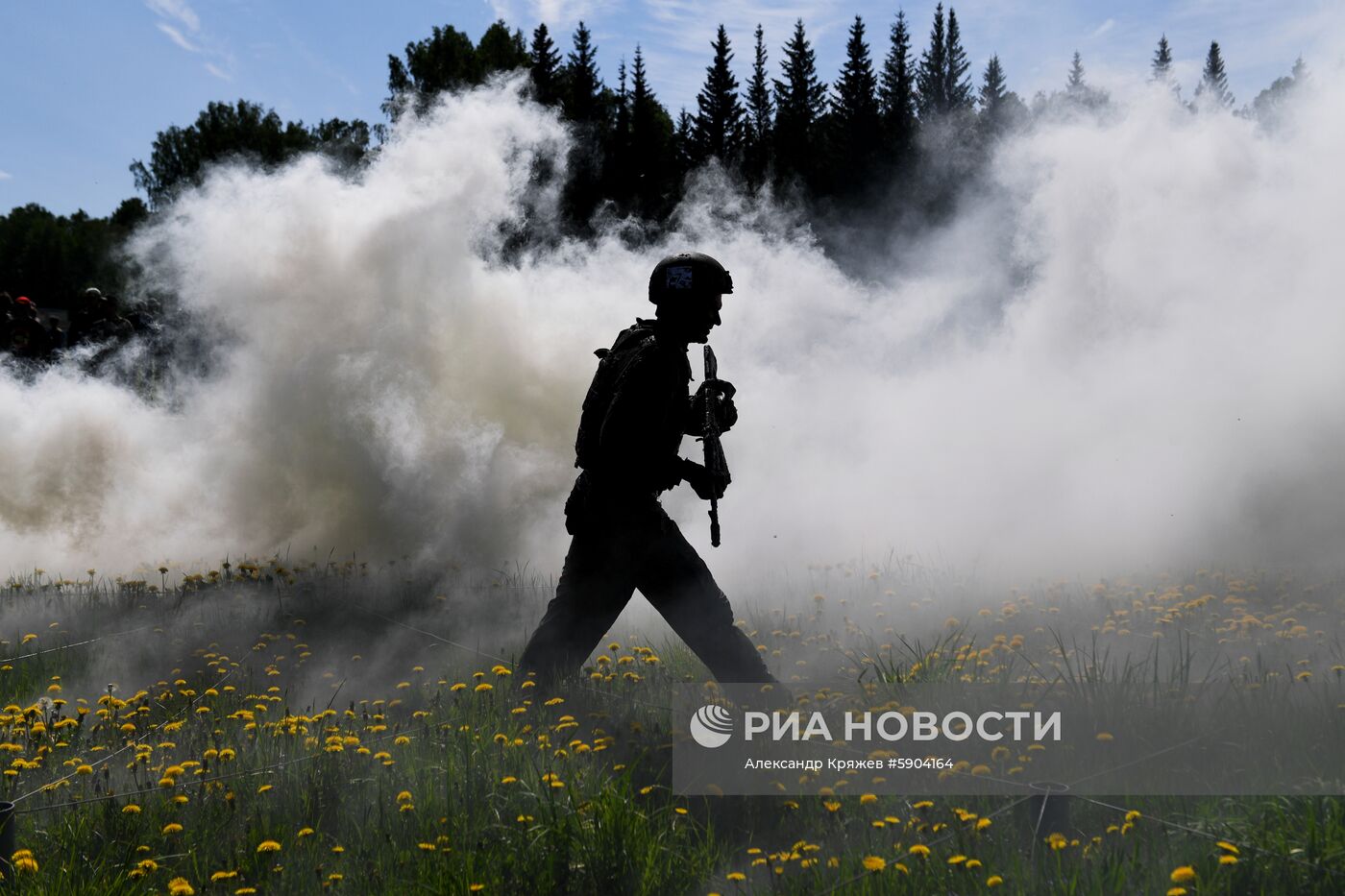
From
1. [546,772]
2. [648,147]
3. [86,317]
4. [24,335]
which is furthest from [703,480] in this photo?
[648,147]

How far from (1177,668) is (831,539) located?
14.8 feet

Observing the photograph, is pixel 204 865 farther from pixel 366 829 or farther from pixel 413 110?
pixel 413 110

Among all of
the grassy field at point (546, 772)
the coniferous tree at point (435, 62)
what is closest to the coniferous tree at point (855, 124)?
the coniferous tree at point (435, 62)

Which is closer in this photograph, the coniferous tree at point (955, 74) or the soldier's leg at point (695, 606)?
the soldier's leg at point (695, 606)

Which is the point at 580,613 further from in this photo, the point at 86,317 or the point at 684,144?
the point at 684,144

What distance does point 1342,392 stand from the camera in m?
8.95

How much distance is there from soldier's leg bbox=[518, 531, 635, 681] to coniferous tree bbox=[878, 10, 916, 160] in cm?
4081

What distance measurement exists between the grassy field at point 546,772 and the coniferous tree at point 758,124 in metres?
42.1

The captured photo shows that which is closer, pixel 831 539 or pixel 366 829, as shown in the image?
pixel 366 829

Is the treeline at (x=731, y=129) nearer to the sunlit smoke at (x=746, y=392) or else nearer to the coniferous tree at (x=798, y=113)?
the coniferous tree at (x=798, y=113)

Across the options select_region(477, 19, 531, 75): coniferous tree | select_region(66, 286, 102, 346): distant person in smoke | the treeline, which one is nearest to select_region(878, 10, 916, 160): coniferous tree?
the treeline

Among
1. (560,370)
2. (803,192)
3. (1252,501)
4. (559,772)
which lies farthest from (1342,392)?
(803,192)

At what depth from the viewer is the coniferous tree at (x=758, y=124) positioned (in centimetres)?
4803

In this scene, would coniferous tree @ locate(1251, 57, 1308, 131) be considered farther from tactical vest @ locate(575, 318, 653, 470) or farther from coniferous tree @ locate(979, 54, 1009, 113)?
coniferous tree @ locate(979, 54, 1009, 113)
